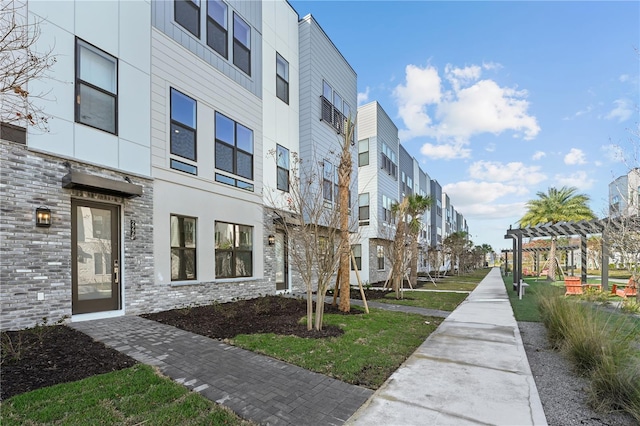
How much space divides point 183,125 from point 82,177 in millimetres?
3322

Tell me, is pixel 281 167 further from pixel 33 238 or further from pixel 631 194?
pixel 631 194

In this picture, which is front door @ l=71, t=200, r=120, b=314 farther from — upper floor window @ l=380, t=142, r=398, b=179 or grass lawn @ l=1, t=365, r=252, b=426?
upper floor window @ l=380, t=142, r=398, b=179

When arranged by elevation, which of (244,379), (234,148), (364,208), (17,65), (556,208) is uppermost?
(234,148)

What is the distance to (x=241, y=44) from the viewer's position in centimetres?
1120

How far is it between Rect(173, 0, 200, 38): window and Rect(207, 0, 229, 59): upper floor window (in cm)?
44

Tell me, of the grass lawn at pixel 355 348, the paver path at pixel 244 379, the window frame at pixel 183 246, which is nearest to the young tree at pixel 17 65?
the paver path at pixel 244 379

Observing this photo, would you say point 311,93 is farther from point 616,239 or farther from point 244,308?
point 616,239

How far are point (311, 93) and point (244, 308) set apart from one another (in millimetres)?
9672

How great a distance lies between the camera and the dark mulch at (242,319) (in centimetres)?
634

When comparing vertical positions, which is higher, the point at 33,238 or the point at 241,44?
the point at 241,44

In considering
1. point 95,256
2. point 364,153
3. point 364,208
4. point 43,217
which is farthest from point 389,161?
point 43,217

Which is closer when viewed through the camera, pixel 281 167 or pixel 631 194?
pixel 631 194

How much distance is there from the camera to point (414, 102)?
16.3m

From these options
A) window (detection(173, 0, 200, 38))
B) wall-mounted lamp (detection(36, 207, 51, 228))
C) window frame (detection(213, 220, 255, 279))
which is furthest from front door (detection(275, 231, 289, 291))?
wall-mounted lamp (detection(36, 207, 51, 228))
